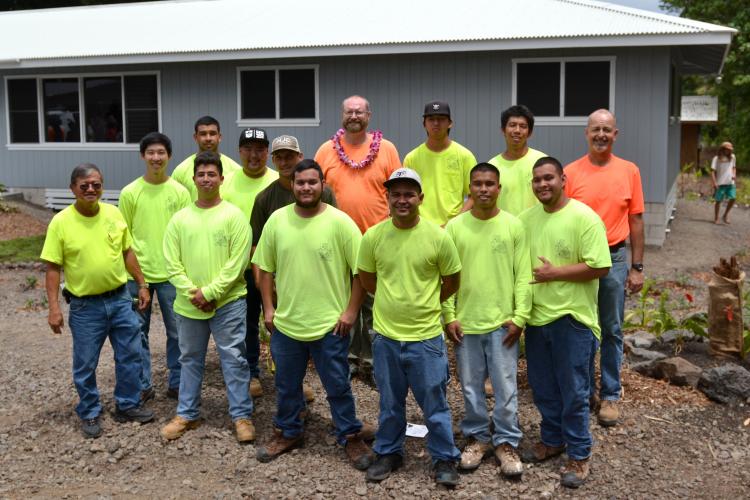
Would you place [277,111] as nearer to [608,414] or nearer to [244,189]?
[244,189]

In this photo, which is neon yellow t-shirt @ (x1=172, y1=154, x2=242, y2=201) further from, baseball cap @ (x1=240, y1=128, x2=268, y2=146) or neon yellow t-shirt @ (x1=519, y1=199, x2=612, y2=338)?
neon yellow t-shirt @ (x1=519, y1=199, x2=612, y2=338)

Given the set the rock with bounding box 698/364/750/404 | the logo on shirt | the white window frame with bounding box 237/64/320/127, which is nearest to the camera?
the logo on shirt

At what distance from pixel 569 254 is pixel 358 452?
176cm

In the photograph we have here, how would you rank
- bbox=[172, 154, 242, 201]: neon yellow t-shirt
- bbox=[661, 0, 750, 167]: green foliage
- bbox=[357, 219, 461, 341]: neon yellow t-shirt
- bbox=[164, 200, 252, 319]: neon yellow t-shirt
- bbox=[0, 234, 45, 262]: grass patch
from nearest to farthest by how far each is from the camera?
bbox=[357, 219, 461, 341]: neon yellow t-shirt, bbox=[164, 200, 252, 319]: neon yellow t-shirt, bbox=[172, 154, 242, 201]: neon yellow t-shirt, bbox=[0, 234, 45, 262]: grass patch, bbox=[661, 0, 750, 167]: green foliage

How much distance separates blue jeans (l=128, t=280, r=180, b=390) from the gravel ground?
0.20m

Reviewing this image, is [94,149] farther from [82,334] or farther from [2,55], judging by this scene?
[82,334]

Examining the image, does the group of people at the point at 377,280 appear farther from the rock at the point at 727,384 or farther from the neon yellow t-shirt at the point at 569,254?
the rock at the point at 727,384

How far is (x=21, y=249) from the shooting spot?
1322 centimetres

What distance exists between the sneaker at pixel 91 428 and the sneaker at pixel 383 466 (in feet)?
6.41

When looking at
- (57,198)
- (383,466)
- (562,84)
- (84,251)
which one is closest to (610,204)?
(383,466)

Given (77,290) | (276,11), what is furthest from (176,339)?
(276,11)

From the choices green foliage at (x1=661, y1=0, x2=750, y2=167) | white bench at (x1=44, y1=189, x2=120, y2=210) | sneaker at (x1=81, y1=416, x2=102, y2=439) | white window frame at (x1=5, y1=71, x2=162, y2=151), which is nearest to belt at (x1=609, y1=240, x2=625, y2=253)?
sneaker at (x1=81, y1=416, x2=102, y2=439)

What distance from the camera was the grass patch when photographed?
1259 cm

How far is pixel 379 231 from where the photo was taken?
4.65 meters
